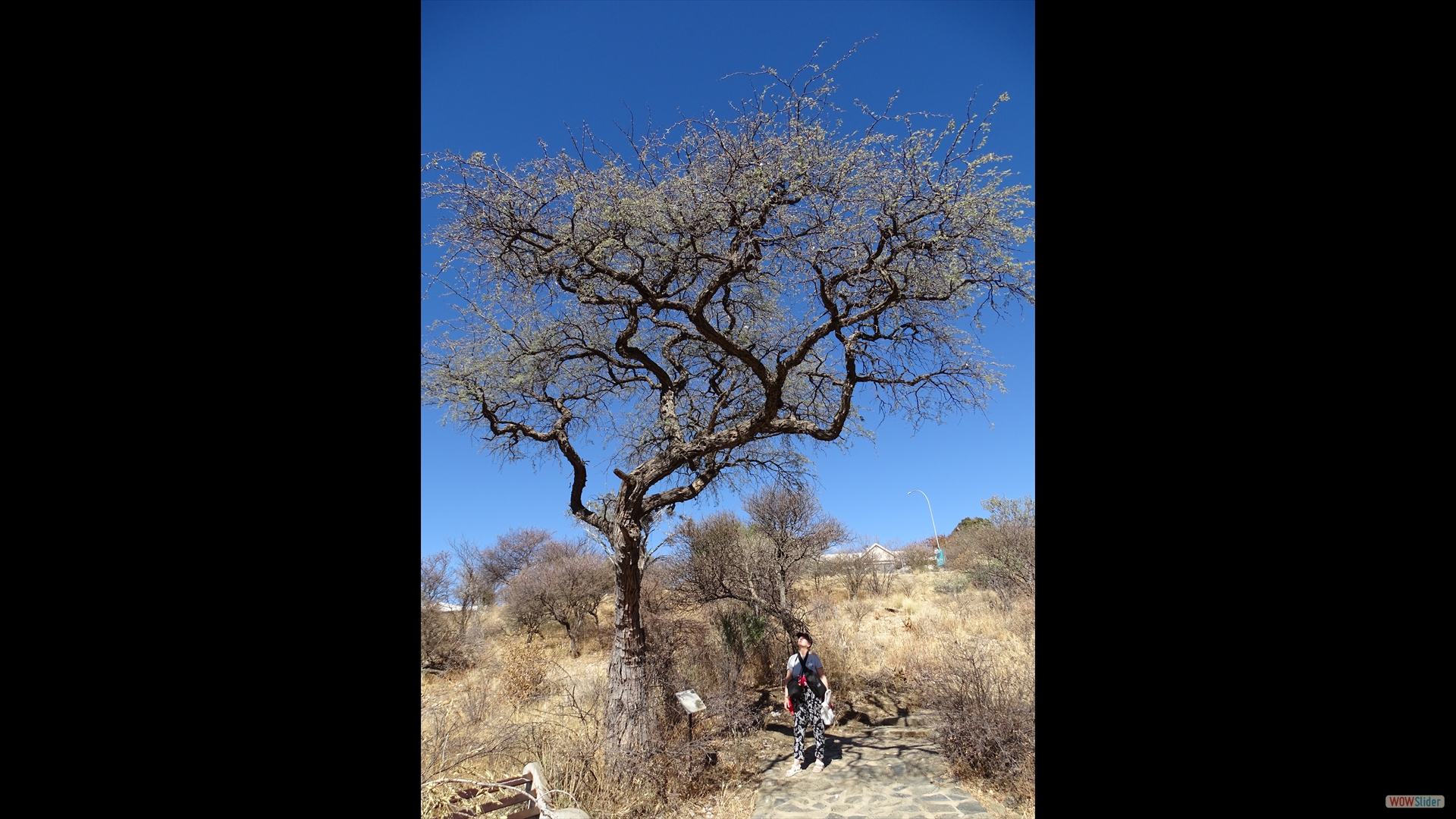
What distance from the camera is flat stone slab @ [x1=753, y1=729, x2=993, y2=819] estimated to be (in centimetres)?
664

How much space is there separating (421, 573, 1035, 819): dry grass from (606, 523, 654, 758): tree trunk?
26 cm

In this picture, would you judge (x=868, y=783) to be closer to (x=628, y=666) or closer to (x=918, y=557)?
(x=628, y=666)

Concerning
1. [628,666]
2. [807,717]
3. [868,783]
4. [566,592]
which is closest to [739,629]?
[807,717]

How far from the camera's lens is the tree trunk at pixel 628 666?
7613 millimetres

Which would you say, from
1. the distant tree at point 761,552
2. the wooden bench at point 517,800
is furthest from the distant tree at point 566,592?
the wooden bench at point 517,800

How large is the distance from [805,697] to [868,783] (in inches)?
44.7

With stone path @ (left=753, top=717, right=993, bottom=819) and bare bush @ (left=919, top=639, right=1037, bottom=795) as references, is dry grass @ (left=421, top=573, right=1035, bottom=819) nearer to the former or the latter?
bare bush @ (left=919, top=639, right=1037, bottom=795)

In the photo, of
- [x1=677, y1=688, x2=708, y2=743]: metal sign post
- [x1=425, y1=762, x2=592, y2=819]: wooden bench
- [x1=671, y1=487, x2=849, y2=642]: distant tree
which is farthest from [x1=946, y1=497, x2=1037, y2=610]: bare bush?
[x1=425, y1=762, x2=592, y2=819]: wooden bench
